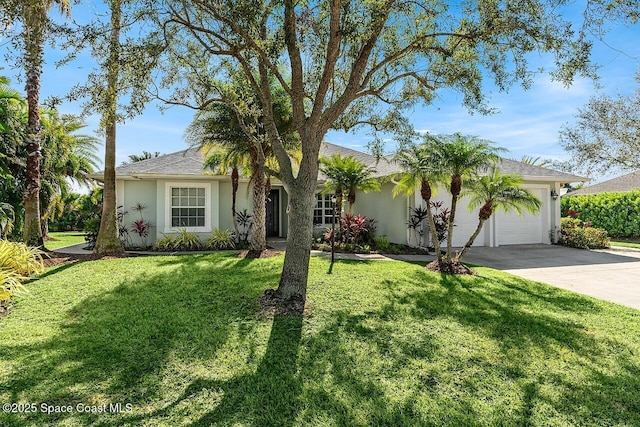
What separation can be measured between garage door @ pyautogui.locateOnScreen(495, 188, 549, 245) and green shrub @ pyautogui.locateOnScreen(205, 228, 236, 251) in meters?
11.3

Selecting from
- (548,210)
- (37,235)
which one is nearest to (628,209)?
(548,210)

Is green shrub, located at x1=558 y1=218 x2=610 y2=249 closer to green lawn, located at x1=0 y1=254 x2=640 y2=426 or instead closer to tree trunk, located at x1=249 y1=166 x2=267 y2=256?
green lawn, located at x1=0 y1=254 x2=640 y2=426

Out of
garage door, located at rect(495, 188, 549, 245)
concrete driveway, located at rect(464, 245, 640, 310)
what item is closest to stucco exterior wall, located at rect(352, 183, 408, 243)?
concrete driveway, located at rect(464, 245, 640, 310)

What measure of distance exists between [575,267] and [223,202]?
43.0 ft

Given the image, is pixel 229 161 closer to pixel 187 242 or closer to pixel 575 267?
pixel 187 242

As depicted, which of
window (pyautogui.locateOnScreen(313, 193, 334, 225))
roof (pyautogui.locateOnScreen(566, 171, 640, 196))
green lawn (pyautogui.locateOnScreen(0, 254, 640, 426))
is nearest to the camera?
green lawn (pyautogui.locateOnScreen(0, 254, 640, 426))

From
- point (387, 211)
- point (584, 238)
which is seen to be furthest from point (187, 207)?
point (584, 238)

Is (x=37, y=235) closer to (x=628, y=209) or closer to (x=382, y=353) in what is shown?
(x=382, y=353)

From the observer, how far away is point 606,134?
54.3ft

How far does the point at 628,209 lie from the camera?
800 inches

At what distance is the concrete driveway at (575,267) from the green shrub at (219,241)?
28.9 ft

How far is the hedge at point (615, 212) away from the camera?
20094mm

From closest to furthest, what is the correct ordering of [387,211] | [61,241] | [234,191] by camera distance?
[234,191]
[387,211]
[61,241]

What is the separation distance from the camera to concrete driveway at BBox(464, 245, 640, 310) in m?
8.49
